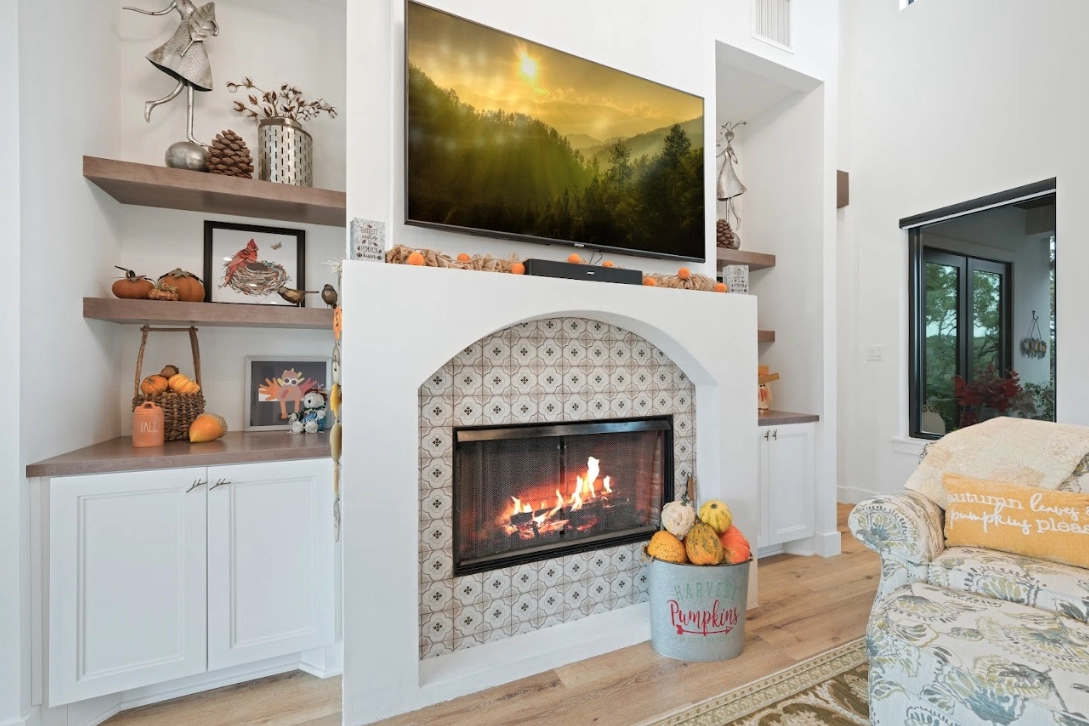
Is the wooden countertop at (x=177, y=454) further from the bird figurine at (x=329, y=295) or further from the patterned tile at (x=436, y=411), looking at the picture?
the bird figurine at (x=329, y=295)

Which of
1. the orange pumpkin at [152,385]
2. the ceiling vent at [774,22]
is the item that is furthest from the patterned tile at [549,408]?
the ceiling vent at [774,22]

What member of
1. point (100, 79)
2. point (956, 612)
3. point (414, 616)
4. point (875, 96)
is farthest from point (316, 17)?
point (875, 96)

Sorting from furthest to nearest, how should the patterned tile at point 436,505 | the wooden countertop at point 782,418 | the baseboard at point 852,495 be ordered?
the baseboard at point 852,495
the wooden countertop at point 782,418
the patterned tile at point 436,505

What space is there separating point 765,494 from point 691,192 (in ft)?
5.54

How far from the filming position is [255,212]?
217cm

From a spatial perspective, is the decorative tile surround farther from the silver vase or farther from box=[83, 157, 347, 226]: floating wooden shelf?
the silver vase

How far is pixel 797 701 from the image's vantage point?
174 cm

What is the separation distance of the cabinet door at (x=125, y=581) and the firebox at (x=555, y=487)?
87 cm

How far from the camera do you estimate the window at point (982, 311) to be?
118 inches

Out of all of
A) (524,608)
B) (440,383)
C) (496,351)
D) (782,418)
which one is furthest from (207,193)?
(782,418)

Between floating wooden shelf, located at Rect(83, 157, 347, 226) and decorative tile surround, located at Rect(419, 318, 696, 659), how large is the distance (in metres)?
0.86

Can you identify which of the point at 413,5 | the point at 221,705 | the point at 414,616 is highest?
the point at 413,5

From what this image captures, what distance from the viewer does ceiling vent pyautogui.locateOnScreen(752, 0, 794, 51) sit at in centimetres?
286

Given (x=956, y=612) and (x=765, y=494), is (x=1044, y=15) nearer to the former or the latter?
(x=765, y=494)
